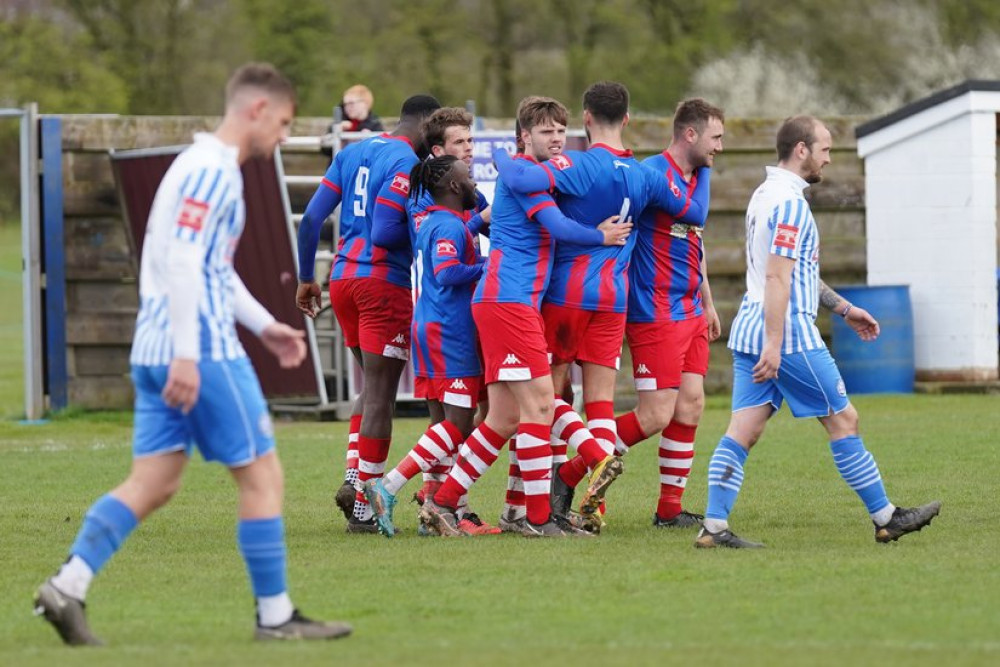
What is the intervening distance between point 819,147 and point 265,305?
8320mm

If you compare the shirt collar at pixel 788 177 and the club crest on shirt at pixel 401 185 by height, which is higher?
the club crest on shirt at pixel 401 185

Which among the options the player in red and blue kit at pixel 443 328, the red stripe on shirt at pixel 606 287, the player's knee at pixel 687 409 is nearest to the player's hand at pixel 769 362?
the red stripe on shirt at pixel 606 287

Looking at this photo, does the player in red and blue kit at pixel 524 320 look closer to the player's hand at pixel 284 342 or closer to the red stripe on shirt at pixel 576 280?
the red stripe on shirt at pixel 576 280

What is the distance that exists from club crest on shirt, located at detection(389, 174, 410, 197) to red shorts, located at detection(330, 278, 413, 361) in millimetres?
487

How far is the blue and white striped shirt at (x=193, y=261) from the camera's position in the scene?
5.89 metres

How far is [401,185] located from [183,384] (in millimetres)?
3520

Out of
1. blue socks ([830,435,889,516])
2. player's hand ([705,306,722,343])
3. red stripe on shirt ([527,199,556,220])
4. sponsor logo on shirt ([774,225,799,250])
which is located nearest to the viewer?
sponsor logo on shirt ([774,225,799,250])

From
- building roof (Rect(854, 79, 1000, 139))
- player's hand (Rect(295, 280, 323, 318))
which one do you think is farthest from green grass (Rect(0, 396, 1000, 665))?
building roof (Rect(854, 79, 1000, 139))

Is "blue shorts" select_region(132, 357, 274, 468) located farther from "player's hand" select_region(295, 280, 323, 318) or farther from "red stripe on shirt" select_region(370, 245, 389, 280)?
"player's hand" select_region(295, 280, 323, 318)

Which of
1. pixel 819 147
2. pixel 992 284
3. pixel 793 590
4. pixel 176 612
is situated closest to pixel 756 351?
pixel 819 147

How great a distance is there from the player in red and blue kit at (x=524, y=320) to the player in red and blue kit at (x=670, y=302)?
22.3 inches

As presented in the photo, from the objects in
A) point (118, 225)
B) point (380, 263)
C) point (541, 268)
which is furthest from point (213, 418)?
point (118, 225)

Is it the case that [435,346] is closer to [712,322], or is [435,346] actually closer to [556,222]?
[556,222]

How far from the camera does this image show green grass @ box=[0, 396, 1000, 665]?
233 inches
